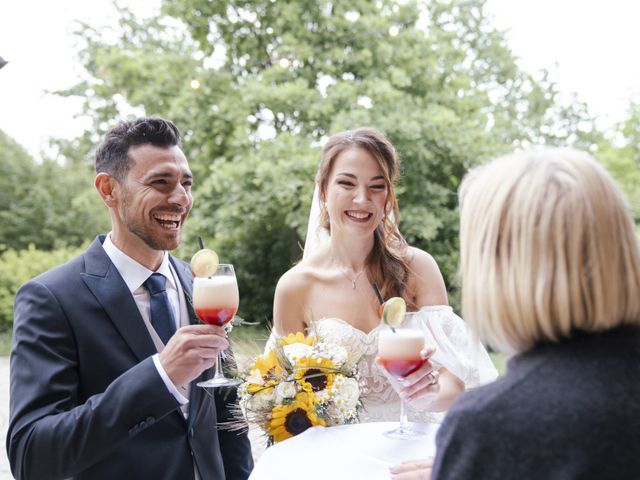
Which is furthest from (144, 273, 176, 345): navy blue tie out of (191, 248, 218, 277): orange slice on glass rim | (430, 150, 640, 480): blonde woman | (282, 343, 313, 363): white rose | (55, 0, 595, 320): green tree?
(55, 0, 595, 320): green tree

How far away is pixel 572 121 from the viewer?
19.0m

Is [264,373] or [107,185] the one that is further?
[107,185]

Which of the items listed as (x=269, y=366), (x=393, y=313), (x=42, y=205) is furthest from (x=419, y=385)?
(x=42, y=205)

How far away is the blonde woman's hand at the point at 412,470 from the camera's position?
1806 millimetres

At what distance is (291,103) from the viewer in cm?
1105

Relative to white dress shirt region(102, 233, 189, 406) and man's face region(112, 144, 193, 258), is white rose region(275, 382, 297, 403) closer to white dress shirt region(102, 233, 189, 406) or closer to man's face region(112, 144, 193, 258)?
white dress shirt region(102, 233, 189, 406)

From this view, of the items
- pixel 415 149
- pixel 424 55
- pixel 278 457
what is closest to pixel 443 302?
pixel 278 457

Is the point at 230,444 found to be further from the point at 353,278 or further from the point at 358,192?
the point at 358,192

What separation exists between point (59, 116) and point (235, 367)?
1645 centimetres

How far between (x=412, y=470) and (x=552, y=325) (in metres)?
0.76

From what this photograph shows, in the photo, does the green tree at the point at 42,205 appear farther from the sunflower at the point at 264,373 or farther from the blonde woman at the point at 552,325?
the blonde woman at the point at 552,325

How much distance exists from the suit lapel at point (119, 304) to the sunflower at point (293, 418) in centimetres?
55

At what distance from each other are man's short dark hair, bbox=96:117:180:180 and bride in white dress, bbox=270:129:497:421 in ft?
3.52

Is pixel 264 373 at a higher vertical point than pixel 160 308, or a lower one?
lower
